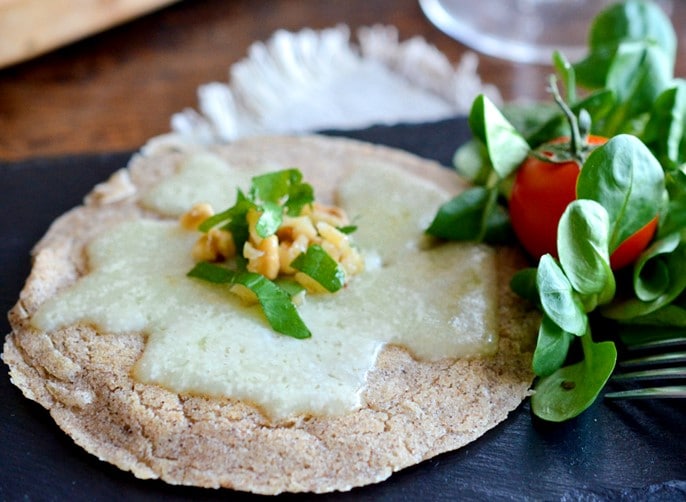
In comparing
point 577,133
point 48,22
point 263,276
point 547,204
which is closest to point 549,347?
point 547,204

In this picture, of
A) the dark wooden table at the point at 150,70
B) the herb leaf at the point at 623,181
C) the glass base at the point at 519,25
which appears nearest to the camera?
the herb leaf at the point at 623,181

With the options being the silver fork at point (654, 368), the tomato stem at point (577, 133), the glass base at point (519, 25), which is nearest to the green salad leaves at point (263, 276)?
the tomato stem at point (577, 133)

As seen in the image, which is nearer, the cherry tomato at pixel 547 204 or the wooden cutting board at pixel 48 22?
the cherry tomato at pixel 547 204

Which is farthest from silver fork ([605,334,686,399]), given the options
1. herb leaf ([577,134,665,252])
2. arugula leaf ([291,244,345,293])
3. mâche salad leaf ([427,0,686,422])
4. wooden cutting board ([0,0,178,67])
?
wooden cutting board ([0,0,178,67])

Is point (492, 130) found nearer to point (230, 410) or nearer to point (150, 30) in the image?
point (230, 410)

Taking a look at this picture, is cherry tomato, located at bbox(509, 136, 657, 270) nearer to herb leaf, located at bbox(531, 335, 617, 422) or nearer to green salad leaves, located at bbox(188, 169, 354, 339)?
herb leaf, located at bbox(531, 335, 617, 422)

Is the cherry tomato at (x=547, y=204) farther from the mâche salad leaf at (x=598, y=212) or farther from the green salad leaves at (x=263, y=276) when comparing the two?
the green salad leaves at (x=263, y=276)

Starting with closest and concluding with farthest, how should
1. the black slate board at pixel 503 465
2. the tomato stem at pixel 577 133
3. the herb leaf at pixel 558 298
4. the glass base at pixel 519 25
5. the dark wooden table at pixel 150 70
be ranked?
1. the black slate board at pixel 503 465
2. the herb leaf at pixel 558 298
3. the tomato stem at pixel 577 133
4. the dark wooden table at pixel 150 70
5. the glass base at pixel 519 25
